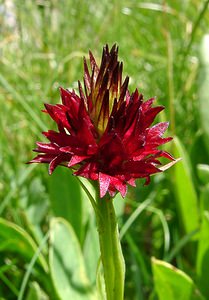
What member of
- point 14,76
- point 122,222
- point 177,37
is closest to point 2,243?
point 122,222

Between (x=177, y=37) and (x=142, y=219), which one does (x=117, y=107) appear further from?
(x=177, y=37)

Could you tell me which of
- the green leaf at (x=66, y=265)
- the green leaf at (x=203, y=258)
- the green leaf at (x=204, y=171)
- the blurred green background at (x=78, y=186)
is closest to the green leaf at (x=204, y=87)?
the blurred green background at (x=78, y=186)

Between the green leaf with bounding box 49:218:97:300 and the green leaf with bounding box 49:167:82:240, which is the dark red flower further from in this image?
the green leaf with bounding box 49:167:82:240

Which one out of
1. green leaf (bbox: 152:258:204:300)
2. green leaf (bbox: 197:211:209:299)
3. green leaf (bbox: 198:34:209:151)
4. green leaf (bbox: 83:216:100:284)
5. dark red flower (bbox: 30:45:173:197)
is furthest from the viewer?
green leaf (bbox: 198:34:209:151)

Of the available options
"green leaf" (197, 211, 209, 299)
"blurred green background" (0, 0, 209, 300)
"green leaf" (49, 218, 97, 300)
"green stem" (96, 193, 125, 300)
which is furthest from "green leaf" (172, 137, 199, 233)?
"green stem" (96, 193, 125, 300)

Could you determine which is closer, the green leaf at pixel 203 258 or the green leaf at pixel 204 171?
the green leaf at pixel 203 258

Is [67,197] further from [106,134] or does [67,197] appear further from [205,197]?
[106,134]

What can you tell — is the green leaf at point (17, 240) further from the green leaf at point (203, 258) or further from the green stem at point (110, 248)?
the green stem at point (110, 248)
